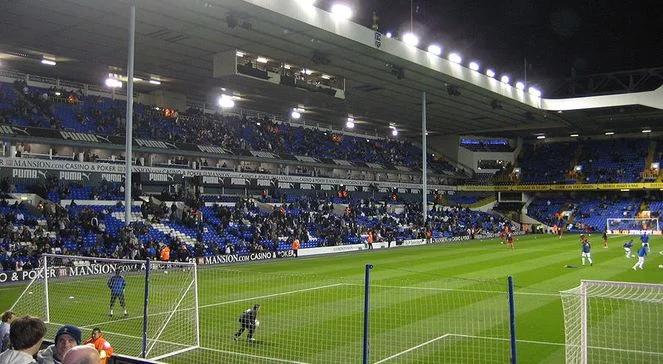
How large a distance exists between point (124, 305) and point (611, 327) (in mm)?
13027

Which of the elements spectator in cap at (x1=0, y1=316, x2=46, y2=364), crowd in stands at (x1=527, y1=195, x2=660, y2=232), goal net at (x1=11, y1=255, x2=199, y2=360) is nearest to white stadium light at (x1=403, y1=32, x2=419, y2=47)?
goal net at (x1=11, y1=255, x2=199, y2=360)

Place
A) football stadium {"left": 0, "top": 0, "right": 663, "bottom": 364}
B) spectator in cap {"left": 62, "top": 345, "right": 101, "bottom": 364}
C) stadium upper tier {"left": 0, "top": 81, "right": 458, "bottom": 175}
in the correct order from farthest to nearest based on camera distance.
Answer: stadium upper tier {"left": 0, "top": 81, "right": 458, "bottom": 175} < football stadium {"left": 0, "top": 0, "right": 663, "bottom": 364} < spectator in cap {"left": 62, "top": 345, "right": 101, "bottom": 364}

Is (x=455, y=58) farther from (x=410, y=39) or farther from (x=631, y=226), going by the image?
(x=631, y=226)

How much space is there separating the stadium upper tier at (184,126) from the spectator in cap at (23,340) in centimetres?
3445

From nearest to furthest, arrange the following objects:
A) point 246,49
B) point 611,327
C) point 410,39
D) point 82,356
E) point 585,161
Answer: point 82,356 → point 611,327 → point 246,49 → point 410,39 → point 585,161

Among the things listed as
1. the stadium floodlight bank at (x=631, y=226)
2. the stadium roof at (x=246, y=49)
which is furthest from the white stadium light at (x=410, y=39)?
the stadium floodlight bank at (x=631, y=226)

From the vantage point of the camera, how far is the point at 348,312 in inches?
653

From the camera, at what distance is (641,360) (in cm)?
1113

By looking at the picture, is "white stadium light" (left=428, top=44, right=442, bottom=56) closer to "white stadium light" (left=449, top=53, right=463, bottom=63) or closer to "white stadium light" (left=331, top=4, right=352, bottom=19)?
"white stadium light" (left=449, top=53, right=463, bottom=63)

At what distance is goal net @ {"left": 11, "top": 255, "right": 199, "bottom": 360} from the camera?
1241cm

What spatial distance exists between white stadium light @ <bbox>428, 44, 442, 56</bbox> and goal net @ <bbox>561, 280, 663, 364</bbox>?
23277 mm

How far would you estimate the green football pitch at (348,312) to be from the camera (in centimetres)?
1213

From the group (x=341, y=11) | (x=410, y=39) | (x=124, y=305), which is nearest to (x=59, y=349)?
(x=124, y=305)

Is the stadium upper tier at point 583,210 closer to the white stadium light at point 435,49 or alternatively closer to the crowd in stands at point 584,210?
the crowd in stands at point 584,210
